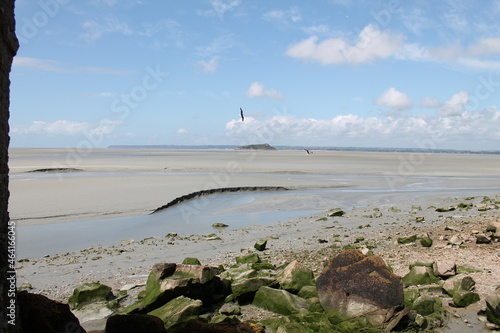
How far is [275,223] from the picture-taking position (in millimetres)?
15898

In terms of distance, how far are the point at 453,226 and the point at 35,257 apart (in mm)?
12286

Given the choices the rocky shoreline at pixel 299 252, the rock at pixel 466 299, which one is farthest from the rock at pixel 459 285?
the rock at pixel 466 299

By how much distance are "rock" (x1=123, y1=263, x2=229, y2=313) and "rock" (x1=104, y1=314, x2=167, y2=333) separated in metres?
1.26

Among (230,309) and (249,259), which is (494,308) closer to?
(230,309)

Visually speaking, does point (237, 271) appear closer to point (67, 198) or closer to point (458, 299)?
point (458, 299)

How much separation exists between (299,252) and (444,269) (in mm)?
3900

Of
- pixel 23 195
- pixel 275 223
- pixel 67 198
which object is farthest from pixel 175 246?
A: pixel 23 195

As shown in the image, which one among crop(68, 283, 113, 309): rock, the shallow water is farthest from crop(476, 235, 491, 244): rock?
crop(68, 283, 113, 309): rock

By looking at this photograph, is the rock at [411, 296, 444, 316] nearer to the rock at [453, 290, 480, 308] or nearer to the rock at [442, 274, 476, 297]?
the rock at [453, 290, 480, 308]

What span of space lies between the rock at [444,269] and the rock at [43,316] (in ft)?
19.9

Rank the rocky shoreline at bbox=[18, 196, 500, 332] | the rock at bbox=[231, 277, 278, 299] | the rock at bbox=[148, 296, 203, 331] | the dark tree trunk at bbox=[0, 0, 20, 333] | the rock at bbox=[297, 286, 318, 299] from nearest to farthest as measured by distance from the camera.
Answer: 1. the dark tree trunk at bbox=[0, 0, 20, 333]
2. the rock at bbox=[148, 296, 203, 331]
3. the rock at bbox=[297, 286, 318, 299]
4. the rock at bbox=[231, 277, 278, 299]
5. the rocky shoreline at bbox=[18, 196, 500, 332]

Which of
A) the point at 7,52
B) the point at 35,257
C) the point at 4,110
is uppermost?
the point at 7,52

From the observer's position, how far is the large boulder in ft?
18.4

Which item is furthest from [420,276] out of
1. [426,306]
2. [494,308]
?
[494,308]
